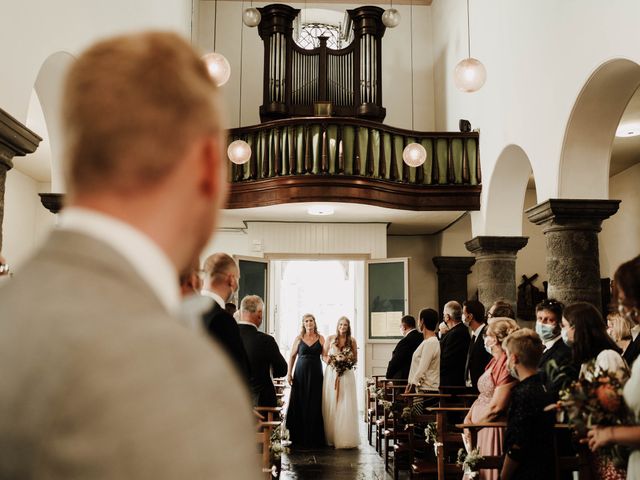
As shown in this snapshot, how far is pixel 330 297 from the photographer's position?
56.2 ft

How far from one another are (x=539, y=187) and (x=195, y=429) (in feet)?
26.6

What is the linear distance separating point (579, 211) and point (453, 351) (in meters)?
2.12

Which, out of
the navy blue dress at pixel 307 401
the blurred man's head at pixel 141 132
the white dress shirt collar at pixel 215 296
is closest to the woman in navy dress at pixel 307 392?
the navy blue dress at pixel 307 401

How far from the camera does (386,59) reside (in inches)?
566

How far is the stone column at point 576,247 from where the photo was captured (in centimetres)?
738

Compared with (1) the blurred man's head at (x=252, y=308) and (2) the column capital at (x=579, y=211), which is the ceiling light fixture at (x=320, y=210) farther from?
(1) the blurred man's head at (x=252, y=308)

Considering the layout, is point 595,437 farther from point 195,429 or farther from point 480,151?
point 480,151

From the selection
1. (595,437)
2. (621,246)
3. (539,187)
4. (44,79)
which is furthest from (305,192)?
(595,437)

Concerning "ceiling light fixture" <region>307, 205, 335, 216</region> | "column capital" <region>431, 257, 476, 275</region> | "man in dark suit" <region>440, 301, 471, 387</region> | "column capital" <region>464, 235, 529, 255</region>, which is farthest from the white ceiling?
"man in dark suit" <region>440, 301, 471, 387</region>

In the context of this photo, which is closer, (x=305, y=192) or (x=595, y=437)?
(x=595, y=437)

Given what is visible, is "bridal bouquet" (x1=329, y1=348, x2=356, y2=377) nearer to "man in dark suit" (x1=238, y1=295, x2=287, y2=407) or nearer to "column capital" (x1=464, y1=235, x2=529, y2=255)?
"column capital" (x1=464, y1=235, x2=529, y2=255)

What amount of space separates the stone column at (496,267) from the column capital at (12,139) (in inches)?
283

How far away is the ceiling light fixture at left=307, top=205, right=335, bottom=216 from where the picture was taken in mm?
11109

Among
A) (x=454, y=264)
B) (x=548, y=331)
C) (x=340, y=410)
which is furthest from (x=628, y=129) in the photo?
(x=548, y=331)
